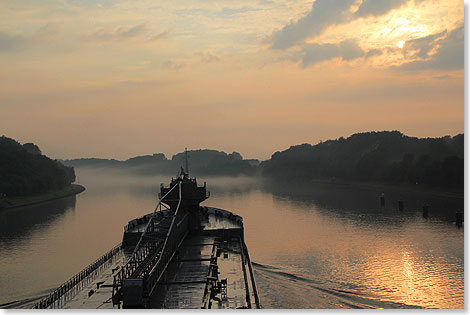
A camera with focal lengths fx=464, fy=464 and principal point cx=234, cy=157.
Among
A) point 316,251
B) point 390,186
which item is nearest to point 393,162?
point 390,186

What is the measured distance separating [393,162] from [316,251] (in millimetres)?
90426

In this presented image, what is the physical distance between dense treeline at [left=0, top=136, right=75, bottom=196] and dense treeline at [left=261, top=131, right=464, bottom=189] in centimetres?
8939

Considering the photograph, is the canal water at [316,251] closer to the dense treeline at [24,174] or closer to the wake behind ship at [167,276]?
the wake behind ship at [167,276]

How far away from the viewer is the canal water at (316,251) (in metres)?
34.0

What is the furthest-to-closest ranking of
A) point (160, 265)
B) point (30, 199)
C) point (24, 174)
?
point (24, 174) < point (30, 199) < point (160, 265)

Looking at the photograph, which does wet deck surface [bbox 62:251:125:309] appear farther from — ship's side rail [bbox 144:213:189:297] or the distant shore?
the distant shore

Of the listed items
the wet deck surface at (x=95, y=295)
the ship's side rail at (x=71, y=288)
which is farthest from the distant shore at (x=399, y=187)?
the wet deck surface at (x=95, y=295)

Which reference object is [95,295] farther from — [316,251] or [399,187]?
[399,187]

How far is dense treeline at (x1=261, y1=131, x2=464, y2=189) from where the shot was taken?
3863 inches

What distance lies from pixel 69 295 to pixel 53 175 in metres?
107

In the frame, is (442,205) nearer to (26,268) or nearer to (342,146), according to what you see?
(26,268)

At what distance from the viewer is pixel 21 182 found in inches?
4146

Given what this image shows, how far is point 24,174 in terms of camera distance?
110 metres

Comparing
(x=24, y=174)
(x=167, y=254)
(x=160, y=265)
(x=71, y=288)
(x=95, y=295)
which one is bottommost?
(x=71, y=288)
